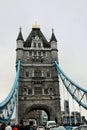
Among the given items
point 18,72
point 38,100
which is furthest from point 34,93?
point 18,72

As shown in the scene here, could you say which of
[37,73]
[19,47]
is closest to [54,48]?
[37,73]

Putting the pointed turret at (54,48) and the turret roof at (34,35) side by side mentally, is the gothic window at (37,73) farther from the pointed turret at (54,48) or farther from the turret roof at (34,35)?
the turret roof at (34,35)

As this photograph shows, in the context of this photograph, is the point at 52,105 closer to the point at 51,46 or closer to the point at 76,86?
the point at 76,86

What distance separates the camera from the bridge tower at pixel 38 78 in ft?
160

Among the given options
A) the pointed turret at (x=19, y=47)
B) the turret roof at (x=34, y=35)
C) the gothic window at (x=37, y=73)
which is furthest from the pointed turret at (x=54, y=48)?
the pointed turret at (x=19, y=47)

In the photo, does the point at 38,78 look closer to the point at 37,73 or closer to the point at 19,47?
the point at 37,73

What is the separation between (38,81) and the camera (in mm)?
50969

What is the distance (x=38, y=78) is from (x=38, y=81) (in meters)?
0.57

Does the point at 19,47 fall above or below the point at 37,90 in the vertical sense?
above

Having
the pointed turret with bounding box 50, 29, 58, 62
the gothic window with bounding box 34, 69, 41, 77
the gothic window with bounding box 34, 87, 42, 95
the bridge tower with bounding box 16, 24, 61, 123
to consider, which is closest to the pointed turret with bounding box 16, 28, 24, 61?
the bridge tower with bounding box 16, 24, 61, 123

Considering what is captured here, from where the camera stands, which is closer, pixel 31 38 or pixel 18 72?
pixel 18 72

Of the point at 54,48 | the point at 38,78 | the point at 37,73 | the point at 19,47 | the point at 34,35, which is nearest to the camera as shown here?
the point at 38,78

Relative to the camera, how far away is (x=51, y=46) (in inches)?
2202

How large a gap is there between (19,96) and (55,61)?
9.55 meters
